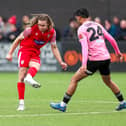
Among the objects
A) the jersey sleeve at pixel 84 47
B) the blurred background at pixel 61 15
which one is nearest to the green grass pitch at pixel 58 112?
the jersey sleeve at pixel 84 47

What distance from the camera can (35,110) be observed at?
11523 mm

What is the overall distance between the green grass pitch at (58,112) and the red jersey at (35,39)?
46.0 inches

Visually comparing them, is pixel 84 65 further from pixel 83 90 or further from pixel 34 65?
pixel 83 90

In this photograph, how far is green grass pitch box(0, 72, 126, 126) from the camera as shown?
32.3 feet

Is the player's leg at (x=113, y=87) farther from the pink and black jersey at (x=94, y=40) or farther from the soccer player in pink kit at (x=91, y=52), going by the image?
the pink and black jersey at (x=94, y=40)

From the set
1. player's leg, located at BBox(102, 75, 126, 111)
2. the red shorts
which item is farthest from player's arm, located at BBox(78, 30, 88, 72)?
the red shorts

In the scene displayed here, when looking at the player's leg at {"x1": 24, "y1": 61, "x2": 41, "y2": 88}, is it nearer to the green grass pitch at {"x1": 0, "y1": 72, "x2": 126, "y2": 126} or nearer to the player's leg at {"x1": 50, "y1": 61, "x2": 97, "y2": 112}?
the green grass pitch at {"x1": 0, "y1": 72, "x2": 126, "y2": 126}

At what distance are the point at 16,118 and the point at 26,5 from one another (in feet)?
58.0

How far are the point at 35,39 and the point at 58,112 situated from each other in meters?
1.51

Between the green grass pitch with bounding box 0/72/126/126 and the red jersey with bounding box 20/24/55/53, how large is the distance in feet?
3.83

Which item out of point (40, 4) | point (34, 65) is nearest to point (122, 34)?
point (40, 4)

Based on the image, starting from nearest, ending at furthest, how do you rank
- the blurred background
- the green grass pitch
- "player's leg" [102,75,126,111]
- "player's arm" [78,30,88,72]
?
the green grass pitch, "player's arm" [78,30,88,72], "player's leg" [102,75,126,111], the blurred background

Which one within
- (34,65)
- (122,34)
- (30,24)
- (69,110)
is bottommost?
(122,34)

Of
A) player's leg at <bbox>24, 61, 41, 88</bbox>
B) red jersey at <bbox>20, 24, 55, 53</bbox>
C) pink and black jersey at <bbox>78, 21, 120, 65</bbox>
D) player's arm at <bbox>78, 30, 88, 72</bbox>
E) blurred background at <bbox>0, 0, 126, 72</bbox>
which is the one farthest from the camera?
blurred background at <bbox>0, 0, 126, 72</bbox>
